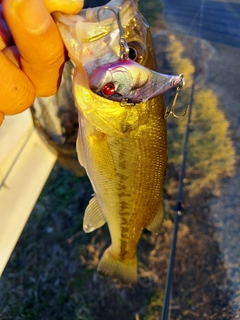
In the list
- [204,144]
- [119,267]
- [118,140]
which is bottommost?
[204,144]

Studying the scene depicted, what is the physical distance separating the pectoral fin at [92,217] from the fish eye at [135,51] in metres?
0.66

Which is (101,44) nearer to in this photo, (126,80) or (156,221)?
(126,80)

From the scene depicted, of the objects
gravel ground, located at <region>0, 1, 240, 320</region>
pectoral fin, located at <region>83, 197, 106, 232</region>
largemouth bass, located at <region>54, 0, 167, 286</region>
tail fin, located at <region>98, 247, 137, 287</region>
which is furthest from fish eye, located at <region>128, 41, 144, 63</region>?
gravel ground, located at <region>0, 1, 240, 320</region>

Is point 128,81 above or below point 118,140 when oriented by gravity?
above

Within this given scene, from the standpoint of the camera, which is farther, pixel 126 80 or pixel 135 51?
pixel 135 51

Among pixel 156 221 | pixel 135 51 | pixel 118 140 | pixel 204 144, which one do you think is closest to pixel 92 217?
pixel 156 221

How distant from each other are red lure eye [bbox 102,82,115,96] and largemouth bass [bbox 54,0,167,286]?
0.24 ft

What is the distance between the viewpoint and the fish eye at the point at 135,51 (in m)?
1.04

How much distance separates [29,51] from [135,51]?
290mm

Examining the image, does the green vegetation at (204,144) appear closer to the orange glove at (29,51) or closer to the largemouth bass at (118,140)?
the largemouth bass at (118,140)

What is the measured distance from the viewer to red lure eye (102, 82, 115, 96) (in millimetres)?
908

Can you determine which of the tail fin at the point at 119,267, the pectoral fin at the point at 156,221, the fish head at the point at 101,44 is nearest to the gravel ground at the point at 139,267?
the tail fin at the point at 119,267

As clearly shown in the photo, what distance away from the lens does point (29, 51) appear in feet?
3.08

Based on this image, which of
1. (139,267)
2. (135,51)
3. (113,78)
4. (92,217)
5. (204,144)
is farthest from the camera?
(204,144)
